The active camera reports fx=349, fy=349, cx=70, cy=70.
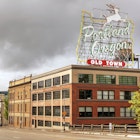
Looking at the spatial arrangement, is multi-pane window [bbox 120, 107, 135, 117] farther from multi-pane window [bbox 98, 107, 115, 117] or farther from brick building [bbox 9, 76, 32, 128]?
brick building [bbox 9, 76, 32, 128]

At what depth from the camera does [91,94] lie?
3268 inches

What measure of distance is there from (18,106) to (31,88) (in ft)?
58.6

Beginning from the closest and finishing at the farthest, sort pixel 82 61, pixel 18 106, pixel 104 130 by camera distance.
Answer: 1. pixel 104 130
2. pixel 82 61
3. pixel 18 106

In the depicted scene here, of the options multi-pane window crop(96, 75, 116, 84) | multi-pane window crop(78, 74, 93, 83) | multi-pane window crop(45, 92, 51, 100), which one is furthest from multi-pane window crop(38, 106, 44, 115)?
multi-pane window crop(96, 75, 116, 84)

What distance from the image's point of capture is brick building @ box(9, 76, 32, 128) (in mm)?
112562

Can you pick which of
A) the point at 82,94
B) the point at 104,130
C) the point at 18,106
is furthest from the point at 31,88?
the point at 104,130

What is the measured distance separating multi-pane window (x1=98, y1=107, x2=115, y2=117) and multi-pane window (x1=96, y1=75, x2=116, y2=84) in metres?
6.32

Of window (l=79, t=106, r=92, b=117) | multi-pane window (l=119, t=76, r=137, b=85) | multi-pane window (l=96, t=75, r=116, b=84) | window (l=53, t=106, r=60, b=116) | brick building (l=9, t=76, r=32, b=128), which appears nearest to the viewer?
window (l=79, t=106, r=92, b=117)

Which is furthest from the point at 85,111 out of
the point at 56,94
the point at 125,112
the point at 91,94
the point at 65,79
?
the point at 56,94

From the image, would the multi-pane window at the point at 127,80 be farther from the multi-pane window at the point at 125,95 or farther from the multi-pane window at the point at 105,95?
the multi-pane window at the point at 105,95

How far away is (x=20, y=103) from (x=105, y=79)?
1804 inches

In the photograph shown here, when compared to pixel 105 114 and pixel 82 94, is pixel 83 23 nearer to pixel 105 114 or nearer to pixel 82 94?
pixel 82 94

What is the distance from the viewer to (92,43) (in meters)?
83.9

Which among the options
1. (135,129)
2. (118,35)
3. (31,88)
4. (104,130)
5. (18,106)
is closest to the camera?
(135,129)
